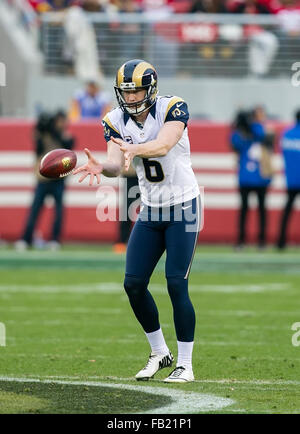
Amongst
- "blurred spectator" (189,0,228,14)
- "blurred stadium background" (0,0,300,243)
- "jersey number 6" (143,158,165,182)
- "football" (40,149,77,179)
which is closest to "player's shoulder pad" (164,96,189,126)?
"jersey number 6" (143,158,165,182)

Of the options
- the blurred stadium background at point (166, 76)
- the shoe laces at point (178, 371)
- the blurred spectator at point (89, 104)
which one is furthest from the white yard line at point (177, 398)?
the blurred spectator at point (89, 104)

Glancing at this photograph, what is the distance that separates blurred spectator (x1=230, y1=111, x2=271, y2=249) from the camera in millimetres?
15031

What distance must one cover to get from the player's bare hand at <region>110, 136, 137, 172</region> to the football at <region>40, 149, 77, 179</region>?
300 mm

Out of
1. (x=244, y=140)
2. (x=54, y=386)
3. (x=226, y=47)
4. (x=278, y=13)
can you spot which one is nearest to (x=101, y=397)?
(x=54, y=386)

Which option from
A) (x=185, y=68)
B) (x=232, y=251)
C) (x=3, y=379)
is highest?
(x=185, y=68)

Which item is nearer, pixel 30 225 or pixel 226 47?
pixel 30 225

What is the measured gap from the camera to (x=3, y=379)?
670 centimetres

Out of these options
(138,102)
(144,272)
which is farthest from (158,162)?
(144,272)

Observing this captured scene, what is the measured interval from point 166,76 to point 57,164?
38.3 feet

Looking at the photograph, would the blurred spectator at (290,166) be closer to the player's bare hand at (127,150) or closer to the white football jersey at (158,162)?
the white football jersey at (158,162)

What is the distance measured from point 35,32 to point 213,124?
145 inches

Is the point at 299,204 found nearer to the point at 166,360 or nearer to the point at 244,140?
the point at 244,140

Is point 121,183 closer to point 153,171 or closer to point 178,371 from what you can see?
Answer: point 153,171

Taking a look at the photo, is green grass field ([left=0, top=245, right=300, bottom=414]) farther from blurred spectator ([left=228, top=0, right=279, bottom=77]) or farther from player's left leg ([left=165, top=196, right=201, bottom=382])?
blurred spectator ([left=228, top=0, right=279, bottom=77])
